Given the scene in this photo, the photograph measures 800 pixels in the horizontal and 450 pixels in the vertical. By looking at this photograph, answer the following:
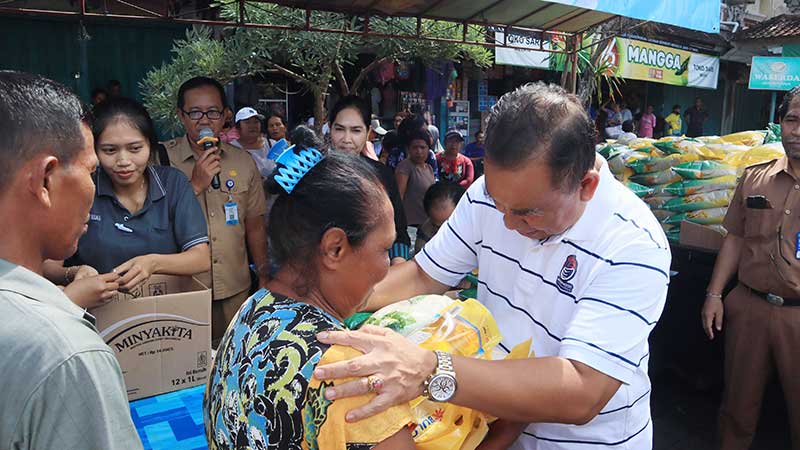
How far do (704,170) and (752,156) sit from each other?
318 mm

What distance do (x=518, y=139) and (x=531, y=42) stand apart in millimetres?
8644

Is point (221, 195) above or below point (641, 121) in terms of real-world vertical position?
below

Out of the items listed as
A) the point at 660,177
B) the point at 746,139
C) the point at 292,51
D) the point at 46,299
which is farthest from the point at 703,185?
the point at 292,51

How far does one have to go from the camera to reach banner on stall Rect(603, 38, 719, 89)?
11.9 meters

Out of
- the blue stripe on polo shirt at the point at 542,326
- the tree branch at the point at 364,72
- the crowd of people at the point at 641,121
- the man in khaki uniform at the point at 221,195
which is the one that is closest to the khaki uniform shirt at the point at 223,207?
the man in khaki uniform at the point at 221,195

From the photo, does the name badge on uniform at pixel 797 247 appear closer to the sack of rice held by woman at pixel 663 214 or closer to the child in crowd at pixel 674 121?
the sack of rice held by woman at pixel 663 214

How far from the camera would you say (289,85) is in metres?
9.38

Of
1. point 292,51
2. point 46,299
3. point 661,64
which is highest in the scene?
A: point 661,64

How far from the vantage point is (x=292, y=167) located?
1.14 meters

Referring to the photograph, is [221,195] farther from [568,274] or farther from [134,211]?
[568,274]

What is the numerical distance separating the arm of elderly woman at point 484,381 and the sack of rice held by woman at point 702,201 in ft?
9.85

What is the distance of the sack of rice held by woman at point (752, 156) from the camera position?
146 inches

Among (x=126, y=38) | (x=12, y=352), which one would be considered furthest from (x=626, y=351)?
(x=126, y=38)

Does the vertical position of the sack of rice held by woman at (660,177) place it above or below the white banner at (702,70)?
below
